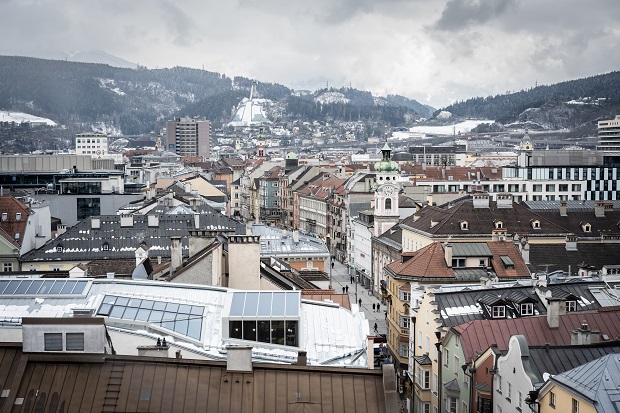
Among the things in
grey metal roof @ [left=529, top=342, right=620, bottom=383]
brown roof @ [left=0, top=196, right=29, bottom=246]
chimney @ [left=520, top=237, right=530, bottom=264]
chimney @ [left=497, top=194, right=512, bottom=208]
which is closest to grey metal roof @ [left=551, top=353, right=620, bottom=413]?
grey metal roof @ [left=529, top=342, right=620, bottom=383]

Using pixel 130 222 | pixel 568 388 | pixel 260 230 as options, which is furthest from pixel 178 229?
pixel 568 388

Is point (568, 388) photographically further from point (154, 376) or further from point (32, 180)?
point (32, 180)

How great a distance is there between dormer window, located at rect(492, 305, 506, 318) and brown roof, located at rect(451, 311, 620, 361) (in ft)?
13.6

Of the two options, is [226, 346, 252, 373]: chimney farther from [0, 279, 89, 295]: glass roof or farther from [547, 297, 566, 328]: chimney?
[547, 297, 566, 328]: chimney

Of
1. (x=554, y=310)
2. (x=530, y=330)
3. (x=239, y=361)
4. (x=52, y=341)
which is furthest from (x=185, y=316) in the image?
(x=554, y=310)

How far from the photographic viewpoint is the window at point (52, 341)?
2461 cm

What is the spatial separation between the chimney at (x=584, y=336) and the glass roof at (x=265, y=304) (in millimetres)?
13057

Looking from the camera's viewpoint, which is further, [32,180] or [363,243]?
[32,180]

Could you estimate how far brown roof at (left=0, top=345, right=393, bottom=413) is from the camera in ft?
78.2

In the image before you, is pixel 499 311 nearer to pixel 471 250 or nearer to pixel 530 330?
pixel 530 330

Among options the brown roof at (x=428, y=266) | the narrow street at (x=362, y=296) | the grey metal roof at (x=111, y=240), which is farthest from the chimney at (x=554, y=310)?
the narrow street at (x=362, y=296)

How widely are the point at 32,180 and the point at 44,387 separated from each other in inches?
4746

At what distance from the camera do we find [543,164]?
15550 cm

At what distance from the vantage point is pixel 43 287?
34.9 metres
